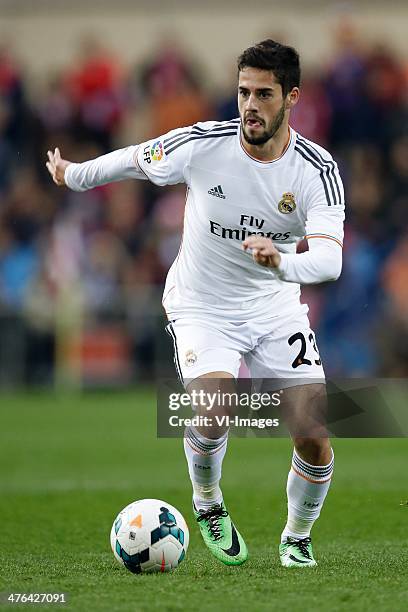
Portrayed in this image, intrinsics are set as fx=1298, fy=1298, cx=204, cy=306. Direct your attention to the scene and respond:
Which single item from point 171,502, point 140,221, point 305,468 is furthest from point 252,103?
point 140,221

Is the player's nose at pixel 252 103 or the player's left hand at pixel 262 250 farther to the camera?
the player's nose at pixel 252 103

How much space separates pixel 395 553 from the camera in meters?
7.36

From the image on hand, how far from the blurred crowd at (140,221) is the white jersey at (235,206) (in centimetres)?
969

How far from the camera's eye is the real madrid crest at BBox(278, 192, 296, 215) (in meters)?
6.86

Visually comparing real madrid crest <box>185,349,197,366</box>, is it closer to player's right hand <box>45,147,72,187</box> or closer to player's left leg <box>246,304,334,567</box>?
player's left leg <box>246,304,334,567</box>

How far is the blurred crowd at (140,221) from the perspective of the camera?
16984mm

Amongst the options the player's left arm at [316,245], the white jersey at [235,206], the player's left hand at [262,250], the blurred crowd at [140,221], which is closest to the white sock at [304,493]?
the white jersey at [235,206]

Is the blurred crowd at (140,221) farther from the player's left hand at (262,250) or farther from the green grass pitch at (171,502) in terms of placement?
the player's left hand at (262,250)

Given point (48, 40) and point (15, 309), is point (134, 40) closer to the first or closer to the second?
point (48, 40)

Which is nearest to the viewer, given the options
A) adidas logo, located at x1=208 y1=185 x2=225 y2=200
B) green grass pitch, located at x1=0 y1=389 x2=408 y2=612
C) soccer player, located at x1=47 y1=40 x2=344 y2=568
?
green grass pitch, located at x1=0 y1=389 x2=408 y2=612

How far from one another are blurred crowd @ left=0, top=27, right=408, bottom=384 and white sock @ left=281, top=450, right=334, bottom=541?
32.4ft

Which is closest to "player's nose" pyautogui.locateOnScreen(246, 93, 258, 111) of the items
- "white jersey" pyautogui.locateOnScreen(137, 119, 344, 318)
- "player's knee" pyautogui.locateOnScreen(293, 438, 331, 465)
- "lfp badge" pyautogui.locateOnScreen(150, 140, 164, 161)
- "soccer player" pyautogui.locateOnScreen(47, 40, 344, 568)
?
"soccer player" pyautogui.locateOnScreen(47, 40, 344, 568)

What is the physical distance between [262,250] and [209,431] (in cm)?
136

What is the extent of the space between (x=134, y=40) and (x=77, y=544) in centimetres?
1390
